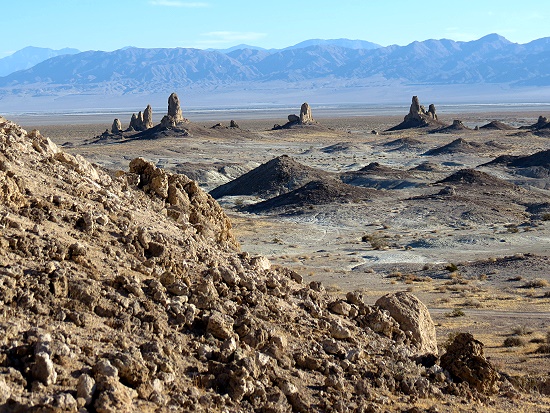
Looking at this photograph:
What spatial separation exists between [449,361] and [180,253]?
3394 mm

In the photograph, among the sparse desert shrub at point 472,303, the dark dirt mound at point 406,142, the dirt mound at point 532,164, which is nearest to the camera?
the sparse desert shrub at point 472,303

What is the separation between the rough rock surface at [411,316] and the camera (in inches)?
444

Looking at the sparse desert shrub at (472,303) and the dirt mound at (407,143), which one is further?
the dirt mound at (407,143)

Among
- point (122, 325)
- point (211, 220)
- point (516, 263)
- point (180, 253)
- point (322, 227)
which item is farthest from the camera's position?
point (322, 227)

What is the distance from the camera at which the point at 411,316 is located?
448 inches

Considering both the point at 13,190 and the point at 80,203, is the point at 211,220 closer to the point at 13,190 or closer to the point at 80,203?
the point at 80,203

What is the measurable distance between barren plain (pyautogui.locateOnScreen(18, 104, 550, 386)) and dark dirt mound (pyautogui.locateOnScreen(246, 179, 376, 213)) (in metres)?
0.10

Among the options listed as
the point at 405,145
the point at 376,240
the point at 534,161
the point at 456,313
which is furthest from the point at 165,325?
the point at 405,145

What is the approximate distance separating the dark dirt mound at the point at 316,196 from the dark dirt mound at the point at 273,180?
437cm

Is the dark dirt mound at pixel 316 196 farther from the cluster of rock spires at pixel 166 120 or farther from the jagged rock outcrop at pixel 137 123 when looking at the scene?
the jagged rock outcrop at pixel 137 123

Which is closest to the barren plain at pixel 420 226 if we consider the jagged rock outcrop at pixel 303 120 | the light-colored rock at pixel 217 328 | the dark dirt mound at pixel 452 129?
the light-colored rock at pixel 217 328

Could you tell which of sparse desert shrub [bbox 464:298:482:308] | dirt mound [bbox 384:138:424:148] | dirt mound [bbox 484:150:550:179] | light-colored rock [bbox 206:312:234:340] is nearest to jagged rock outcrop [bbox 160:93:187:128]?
dirt mound [bbox 384:138:424:148]

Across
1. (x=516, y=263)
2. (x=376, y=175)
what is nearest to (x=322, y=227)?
(x=516, y=263)

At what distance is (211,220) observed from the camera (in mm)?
13359
